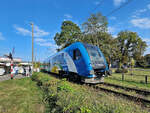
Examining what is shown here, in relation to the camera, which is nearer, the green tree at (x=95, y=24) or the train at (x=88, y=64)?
the train at (x=88, y=64)

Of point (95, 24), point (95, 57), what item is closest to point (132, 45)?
point (95, 24)

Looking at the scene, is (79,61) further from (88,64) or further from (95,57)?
(95,57)

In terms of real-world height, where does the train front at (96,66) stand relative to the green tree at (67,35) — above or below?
below

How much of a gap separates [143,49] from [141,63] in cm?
1539

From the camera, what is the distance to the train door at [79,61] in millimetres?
7649

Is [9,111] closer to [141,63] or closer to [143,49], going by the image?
[143,49]

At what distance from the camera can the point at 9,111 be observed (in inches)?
153

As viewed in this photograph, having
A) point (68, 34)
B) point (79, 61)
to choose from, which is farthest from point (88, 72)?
point (68, 34)

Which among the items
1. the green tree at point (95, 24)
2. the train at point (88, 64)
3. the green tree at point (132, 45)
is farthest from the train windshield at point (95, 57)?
the green tree at point (132, 45)

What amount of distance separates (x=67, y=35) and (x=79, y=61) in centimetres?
2454

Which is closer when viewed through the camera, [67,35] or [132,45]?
[67,35]

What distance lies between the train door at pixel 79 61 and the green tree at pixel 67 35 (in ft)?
74.3

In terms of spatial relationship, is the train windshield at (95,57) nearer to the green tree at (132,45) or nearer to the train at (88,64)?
the train at (88,64)

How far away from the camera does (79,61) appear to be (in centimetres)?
802
